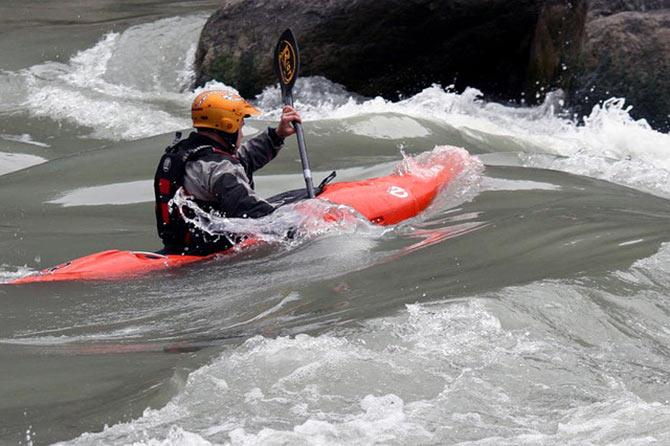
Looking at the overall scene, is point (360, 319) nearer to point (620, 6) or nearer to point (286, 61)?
point (286, 61)

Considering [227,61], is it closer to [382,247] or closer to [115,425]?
[382,247]

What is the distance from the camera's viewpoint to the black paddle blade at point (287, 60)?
7.24 metres

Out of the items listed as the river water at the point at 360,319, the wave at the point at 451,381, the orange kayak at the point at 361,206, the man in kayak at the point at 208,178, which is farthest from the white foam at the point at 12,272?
the wave at the point at 451,381

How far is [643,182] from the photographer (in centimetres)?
721

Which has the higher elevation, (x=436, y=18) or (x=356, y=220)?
(x=436, y=18)

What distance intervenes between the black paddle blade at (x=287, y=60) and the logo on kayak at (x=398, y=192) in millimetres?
1339

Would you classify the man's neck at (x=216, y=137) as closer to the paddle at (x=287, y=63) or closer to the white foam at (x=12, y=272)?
the white foam at (x=12, y=272)

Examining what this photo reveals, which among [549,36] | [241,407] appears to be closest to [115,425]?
[241,407]

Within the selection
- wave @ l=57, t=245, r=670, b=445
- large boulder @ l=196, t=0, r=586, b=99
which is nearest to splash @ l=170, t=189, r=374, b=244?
wave @ l=57, t=245, r=670, b=445

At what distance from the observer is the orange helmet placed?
550 centimetres

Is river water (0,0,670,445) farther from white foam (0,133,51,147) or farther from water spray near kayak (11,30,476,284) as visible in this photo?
white foam (0,133,51,147)

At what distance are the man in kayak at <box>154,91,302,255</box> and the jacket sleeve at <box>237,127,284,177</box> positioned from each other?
0.64 m

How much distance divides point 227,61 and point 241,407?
27.5ft

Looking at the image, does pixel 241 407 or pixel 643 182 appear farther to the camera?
pixel 643 182
